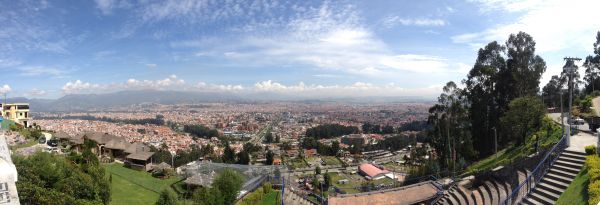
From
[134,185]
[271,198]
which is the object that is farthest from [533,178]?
[134,185]

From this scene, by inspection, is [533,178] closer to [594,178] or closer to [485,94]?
[594,178]

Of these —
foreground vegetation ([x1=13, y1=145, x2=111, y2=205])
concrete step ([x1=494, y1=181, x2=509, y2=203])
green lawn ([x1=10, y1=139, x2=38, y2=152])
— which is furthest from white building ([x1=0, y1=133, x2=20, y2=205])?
concrete step ([x1=494, y1=181, x2=509, y2=203])

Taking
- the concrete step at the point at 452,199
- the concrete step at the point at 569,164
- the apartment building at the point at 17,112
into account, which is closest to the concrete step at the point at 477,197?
the concrete step at the point at 452,199

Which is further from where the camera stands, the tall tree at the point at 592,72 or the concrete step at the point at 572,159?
the tall tree at the point at 592,72

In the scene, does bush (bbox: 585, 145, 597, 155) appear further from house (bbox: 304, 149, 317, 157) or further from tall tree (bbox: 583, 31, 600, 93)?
house (bbox: 304, 149, 317, 157)

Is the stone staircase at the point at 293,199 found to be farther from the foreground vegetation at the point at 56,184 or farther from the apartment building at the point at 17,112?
the apartment building at the point at 17,112

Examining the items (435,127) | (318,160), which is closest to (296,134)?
(318,160)
